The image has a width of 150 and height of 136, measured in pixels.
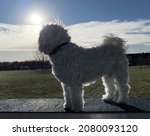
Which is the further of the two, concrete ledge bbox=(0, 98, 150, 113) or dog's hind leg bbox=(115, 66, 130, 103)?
dog's hind leg bbox=(115, 66, 130, 103)

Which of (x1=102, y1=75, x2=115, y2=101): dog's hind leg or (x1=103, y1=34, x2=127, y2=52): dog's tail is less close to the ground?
(x1=103, y1=34, x2=127, y2=52): dog's tail

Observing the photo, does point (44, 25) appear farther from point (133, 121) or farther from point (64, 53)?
point (133, 121)

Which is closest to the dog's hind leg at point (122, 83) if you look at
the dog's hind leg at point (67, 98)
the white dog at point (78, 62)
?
the white dog at point (78, 62)

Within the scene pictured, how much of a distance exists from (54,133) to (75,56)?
0.90 metres

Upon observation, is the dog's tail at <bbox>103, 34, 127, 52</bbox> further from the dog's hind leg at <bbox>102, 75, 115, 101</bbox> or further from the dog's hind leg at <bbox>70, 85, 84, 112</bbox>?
the dog's hind leg at <bbox>70, 85, 84, 112</bbox>

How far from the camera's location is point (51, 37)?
10.4 ft

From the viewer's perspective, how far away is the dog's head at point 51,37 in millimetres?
3178

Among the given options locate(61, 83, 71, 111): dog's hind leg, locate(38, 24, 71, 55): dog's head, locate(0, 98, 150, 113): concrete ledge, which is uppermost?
locate(38, 24, 71, 55): dog's head

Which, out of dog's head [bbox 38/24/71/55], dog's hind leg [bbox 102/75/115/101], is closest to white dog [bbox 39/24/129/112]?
dog's head [bbox 38/24/71/55]

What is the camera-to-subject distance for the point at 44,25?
10.6 ft

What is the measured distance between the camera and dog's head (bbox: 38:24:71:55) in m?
3.18

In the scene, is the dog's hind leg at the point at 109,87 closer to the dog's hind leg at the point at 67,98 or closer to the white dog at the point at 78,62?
the white dog at the point at 78,62

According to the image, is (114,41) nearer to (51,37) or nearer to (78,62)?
(78,62)

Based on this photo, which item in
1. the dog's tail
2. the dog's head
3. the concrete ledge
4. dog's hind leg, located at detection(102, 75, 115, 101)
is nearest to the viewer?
the dog's head
